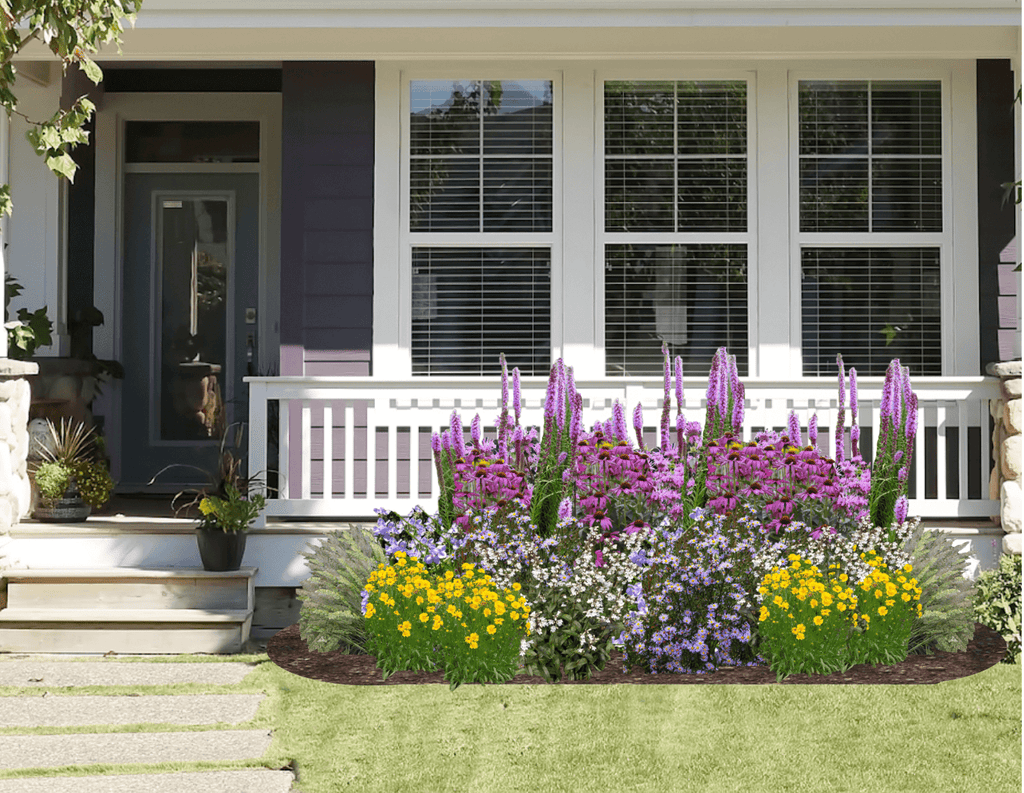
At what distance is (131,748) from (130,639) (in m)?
1.55

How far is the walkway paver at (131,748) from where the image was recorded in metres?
3.67

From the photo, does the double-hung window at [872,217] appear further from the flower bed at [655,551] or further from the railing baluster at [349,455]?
the railing baluster at [349,455]

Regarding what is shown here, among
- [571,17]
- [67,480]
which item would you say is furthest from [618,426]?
[67,480]

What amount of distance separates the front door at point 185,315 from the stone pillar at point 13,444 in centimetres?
168

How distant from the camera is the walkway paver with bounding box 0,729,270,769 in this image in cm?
367

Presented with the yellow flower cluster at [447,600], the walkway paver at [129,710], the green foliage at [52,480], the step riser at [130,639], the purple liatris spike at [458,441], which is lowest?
the walkway paver at [129,710]

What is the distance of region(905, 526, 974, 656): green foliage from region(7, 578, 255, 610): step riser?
10.1 feet

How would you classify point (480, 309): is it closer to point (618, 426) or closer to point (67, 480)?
point (618, 426)

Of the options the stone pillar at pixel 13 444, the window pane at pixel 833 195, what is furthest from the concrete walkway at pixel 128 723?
the window pane at pixel 833 195

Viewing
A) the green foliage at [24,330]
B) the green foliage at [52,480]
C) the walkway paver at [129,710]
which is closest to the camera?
the walkway paver at [129,710]

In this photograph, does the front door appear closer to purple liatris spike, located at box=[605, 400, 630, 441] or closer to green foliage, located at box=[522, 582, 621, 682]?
purple liatris spike, located at box=[605, 400, 630, 441]

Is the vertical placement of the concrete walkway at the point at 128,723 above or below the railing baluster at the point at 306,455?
below

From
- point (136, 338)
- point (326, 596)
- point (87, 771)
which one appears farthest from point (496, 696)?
point (136, 338)

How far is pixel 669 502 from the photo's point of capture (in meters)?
4.74
